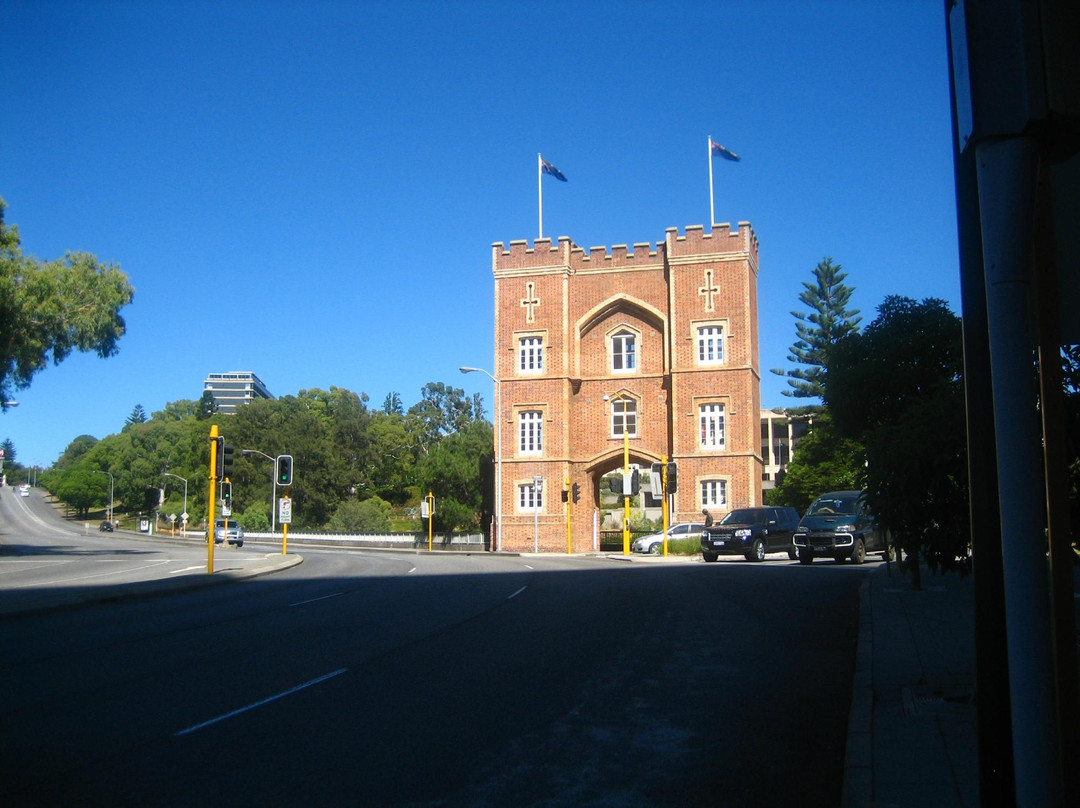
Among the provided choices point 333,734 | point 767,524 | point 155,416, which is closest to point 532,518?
point 767,524

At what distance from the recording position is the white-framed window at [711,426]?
47812 mm

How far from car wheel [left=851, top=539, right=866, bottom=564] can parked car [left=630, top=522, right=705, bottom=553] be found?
46.1 feet

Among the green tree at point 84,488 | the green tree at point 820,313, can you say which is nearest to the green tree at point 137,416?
the green tree at point 84,488

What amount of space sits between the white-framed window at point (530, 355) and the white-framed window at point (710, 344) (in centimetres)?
814

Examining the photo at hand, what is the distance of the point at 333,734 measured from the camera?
6.93 meters

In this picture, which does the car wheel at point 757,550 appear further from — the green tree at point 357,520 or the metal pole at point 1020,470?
the green tree at point 357,520

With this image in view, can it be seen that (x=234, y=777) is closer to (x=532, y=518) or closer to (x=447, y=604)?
(x=447, y=604)

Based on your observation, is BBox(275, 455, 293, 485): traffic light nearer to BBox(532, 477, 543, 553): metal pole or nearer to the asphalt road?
the asphalt road

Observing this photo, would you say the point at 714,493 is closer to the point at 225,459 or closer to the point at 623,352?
the point at 623,352

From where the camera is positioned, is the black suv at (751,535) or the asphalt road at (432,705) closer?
the asphalt road at (432,705)

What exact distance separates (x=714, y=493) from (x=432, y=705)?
40.6 metres

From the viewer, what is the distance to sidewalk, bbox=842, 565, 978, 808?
17.7ft

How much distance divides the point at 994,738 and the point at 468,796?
2788 mm

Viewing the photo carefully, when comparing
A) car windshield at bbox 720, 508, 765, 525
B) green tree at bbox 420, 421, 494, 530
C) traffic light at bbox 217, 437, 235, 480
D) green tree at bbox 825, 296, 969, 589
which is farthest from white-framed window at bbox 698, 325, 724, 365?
green tree at bbox 825, 296, 969, 589
